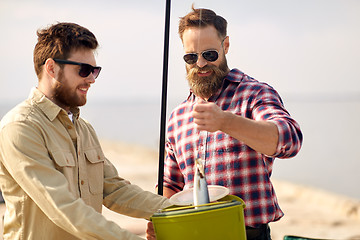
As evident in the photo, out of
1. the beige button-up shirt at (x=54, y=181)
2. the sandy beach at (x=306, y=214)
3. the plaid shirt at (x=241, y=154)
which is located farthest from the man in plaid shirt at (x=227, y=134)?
the sandy beach at (x=306, y=214)

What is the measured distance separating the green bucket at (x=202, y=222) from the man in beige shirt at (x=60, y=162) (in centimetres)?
13

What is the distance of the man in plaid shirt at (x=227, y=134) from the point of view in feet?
7.35

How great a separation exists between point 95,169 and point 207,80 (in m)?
0.74

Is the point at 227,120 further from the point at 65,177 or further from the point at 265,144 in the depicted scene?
the point at 65,177

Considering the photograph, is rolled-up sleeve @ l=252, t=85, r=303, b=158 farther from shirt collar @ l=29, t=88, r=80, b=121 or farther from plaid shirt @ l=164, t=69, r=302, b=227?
shirt collar @ l=29, t=88, r=80, b=121

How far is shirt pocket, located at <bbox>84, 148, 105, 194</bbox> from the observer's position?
8.14ft

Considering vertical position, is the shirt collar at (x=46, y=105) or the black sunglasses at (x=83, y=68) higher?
the black sunglasses at (x=83, y=68)

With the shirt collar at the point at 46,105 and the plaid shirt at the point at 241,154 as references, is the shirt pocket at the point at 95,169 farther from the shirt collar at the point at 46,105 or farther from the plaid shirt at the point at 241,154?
the plaid shirt at the point at 241,154

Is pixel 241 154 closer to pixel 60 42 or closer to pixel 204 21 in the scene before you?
pixel 204 21

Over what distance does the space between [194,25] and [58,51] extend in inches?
29.3

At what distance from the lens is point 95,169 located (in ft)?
8.30

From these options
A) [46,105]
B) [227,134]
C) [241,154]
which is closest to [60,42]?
[46,105]

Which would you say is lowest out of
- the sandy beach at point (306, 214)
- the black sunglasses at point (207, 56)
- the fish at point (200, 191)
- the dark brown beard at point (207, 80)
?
the sandy beach at point (306, 214)

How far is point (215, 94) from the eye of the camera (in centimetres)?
276
